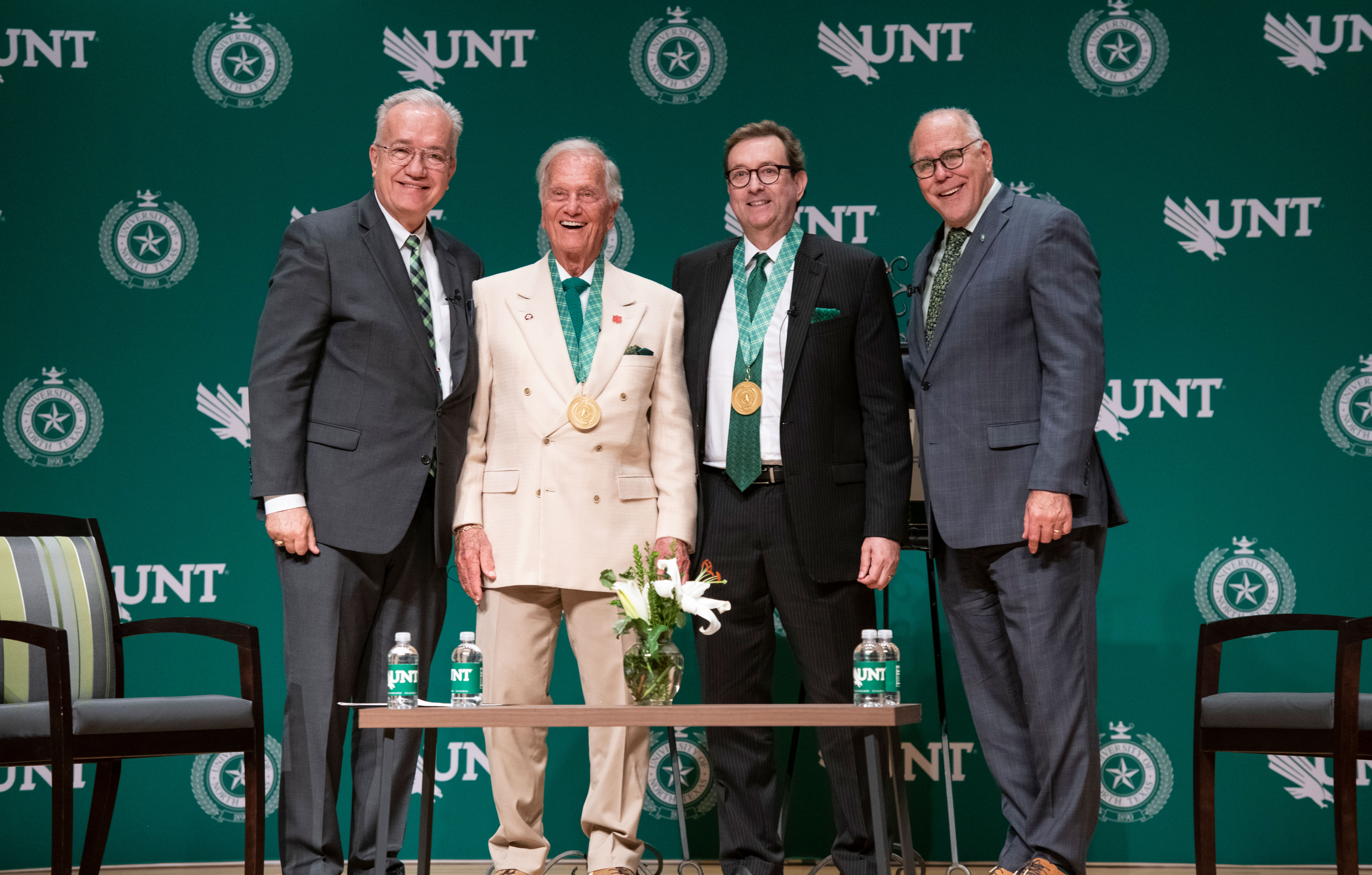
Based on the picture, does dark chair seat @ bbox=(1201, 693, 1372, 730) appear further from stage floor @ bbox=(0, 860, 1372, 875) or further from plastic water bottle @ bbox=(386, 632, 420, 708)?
plastic water bottle @ bbox=(386, 632, 420, 708)

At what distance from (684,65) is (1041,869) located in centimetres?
280

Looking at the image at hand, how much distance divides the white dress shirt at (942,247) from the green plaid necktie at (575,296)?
855 millimetres

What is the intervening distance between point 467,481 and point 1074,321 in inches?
59.6

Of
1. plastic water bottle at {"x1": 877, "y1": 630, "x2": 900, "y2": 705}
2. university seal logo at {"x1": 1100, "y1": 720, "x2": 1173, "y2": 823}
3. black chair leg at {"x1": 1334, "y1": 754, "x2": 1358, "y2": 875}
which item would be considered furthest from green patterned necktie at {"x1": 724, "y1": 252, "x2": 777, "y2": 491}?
university seal logo at {"x1": 1100, "y1": 720, "x2": 1173, "y2": 823}

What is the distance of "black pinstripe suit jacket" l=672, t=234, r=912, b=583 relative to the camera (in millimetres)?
3061

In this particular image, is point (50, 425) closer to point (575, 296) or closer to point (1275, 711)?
point (575, 296)

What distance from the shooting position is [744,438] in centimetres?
309

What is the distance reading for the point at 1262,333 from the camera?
13.3ft

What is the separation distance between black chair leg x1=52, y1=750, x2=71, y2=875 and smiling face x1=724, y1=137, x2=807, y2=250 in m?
2.08

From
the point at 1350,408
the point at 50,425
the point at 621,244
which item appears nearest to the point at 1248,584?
the point at 1350,408

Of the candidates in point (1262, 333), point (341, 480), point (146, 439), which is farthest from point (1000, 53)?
point (146, 439)

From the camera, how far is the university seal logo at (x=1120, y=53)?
4129mm

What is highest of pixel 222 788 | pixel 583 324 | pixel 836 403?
pixel 583 324

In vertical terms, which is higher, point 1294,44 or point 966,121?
point 1294,44
